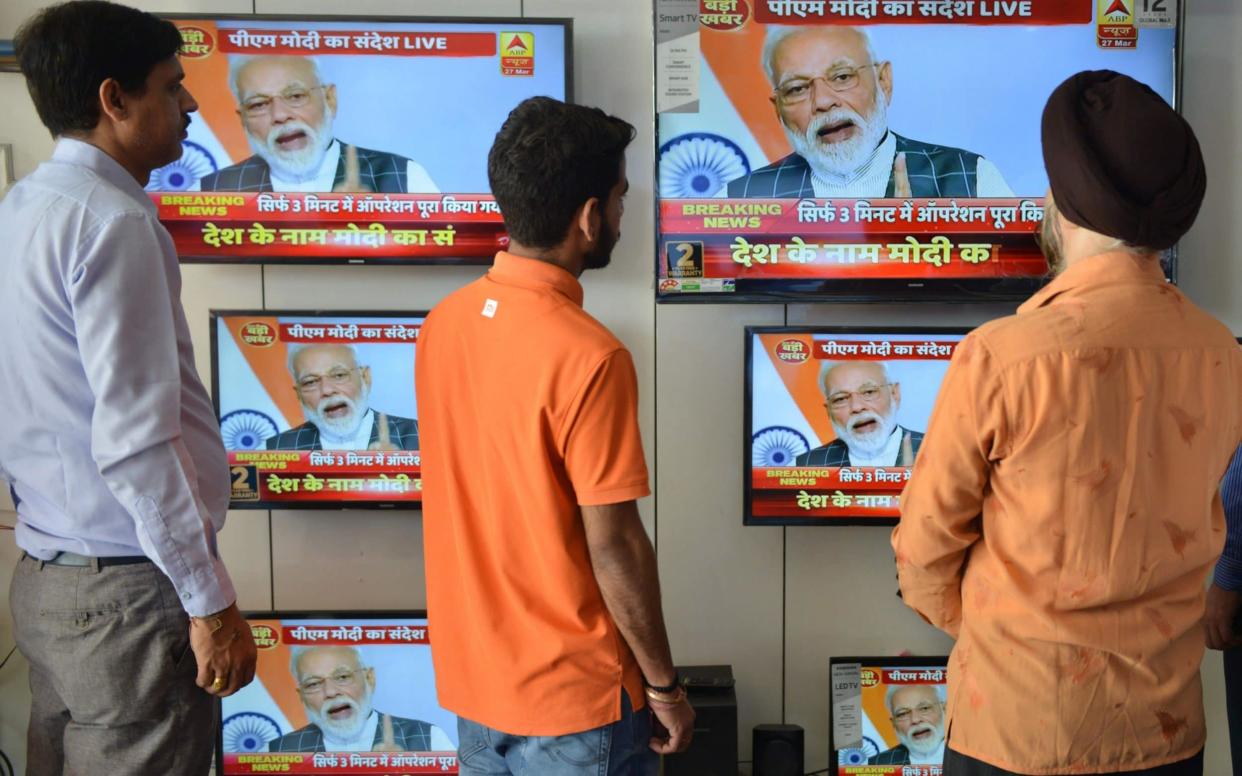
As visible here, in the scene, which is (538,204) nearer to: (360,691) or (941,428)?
(941,428)

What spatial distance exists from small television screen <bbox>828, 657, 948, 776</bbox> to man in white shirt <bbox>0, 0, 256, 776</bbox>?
1.67m

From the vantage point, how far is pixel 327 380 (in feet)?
8.82

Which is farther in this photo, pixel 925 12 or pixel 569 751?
pixel 925 12

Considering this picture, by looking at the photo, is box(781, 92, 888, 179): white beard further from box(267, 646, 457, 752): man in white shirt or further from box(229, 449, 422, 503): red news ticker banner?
box(267, 646, 457, 752): man in white shirt

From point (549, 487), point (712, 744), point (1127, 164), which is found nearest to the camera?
point (1127, 164)

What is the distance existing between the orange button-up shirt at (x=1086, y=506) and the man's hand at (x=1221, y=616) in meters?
0.73

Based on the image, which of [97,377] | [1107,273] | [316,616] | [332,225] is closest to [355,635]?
[316,616]

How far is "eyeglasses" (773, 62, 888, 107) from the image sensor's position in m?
2.60

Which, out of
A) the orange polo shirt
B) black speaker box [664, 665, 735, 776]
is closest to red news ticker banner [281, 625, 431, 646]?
black speaker box [664, 665, 735, 776]

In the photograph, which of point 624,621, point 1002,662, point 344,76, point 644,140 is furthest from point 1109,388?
point 344,76

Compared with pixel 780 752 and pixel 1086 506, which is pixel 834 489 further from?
pixel 1086 506

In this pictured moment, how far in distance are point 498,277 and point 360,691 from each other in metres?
1.60

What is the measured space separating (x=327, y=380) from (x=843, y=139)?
1.45 metres

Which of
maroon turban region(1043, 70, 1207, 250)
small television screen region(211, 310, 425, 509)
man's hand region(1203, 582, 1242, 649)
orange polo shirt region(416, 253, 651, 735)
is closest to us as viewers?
maroon turban region(1043, 70, 1207, 250)
